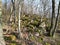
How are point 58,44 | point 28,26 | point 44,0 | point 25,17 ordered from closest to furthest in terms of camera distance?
point 58,44
point 28,26
point 25,17
point 44,0

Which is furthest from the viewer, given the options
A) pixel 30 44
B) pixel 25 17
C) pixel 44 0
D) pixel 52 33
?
pixel 44 0

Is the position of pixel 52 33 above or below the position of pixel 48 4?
below

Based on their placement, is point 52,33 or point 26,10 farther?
point 26,10

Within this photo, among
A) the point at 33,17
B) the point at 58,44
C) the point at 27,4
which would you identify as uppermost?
the point at 27,4

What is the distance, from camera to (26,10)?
24.5 metres

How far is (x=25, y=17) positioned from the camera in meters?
22.5

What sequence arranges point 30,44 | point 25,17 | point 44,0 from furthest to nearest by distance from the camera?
point 44,0, point 25,17, point 30,44

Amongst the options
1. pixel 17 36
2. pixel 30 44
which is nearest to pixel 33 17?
pixel 17 36

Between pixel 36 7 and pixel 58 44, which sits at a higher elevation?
pixel 36 7

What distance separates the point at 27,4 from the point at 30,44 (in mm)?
12132

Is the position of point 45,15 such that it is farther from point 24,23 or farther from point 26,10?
point 24,23

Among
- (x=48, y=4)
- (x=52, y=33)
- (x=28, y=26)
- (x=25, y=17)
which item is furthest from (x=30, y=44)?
(x=48, y=4)

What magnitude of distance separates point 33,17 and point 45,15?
2337 millimetres

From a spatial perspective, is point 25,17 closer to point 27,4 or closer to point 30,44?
point 27,4
